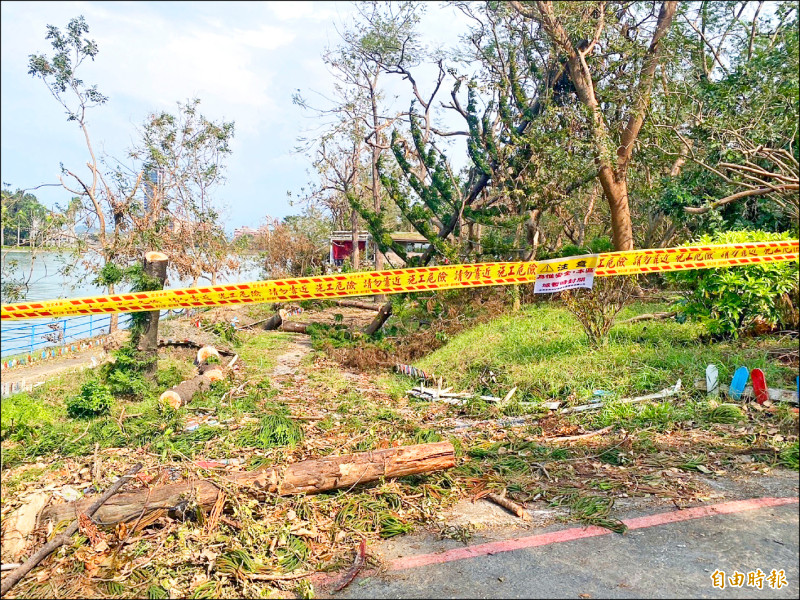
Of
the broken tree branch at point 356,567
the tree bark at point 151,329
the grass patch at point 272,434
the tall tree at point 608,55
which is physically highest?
the tall tree at point 608,55

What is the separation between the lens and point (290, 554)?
12.0 ft

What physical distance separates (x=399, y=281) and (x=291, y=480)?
1915mm

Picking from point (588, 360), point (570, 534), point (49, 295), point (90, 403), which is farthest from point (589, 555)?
point (49, 295)

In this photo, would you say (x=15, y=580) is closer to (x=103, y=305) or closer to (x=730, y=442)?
(x=103, y=305)

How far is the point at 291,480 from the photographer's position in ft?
13.9

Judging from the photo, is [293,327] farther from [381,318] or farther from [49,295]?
[49,295]

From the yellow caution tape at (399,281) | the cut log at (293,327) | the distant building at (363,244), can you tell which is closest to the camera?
the yellow caution tape at (399,281)

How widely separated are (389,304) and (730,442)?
835 centimetres

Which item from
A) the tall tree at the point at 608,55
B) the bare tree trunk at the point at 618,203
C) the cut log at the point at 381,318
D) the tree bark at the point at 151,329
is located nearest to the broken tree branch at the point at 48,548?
the tree bark at the point at 151,329

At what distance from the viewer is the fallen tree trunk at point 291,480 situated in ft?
12.6

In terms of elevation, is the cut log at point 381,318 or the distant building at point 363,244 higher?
the distant building at point 363,244

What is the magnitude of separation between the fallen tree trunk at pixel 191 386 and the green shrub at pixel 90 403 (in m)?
0.59

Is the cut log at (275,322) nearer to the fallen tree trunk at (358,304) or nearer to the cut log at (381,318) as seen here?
the fallen tree trunk at (358,304)

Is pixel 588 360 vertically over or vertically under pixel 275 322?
over
